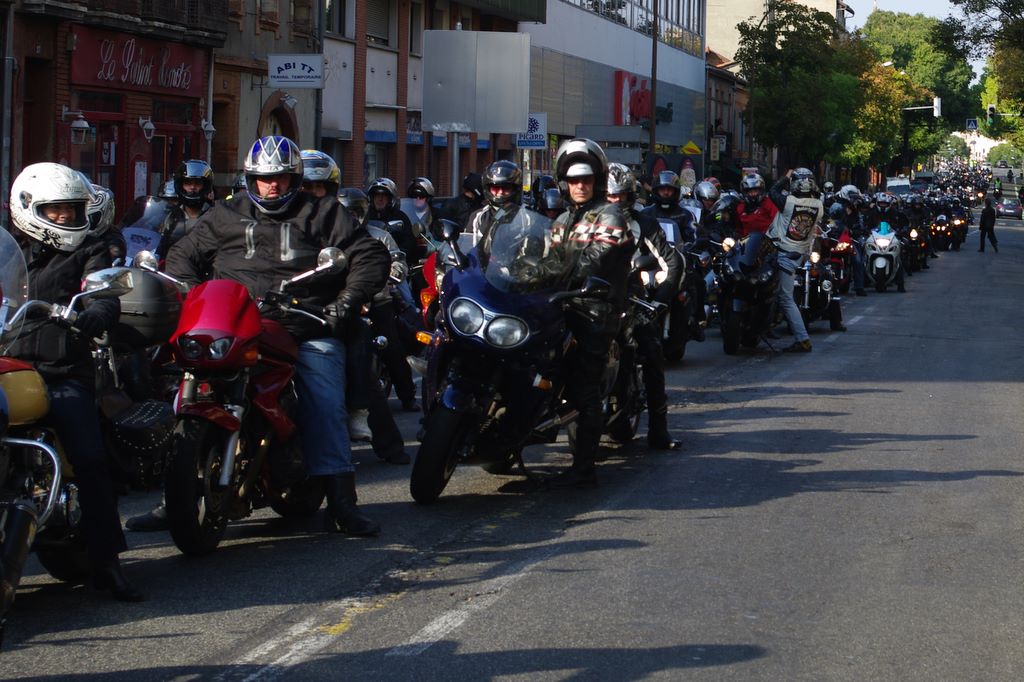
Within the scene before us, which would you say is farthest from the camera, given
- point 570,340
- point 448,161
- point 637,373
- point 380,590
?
point 448,161

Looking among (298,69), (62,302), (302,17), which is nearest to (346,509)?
(62,302)

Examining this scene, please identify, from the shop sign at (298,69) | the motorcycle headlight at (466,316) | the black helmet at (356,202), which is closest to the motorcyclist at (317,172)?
the black helmet at (356,202)

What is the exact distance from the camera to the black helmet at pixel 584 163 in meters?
9.27

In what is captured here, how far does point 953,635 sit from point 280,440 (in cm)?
284

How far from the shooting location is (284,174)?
7.33 m

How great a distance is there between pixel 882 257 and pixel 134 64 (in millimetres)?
13541

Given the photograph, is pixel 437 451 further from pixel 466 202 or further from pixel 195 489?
pixel 466 202

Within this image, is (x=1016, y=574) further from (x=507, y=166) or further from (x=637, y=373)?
(x=507, y=166)

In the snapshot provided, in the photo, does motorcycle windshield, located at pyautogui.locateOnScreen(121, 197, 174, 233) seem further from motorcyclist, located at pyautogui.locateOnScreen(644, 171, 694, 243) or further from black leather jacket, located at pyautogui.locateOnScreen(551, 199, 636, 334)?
motorcyclist, located at pyautogui.locateOnScreen(644, 171, 694, 243)

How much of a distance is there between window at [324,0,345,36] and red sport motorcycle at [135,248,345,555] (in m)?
28.5

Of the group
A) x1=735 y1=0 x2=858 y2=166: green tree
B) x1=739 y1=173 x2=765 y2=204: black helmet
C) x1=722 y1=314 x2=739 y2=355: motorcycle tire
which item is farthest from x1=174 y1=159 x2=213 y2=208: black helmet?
x1=735 y1=0 x2=858 y2=166: green tree

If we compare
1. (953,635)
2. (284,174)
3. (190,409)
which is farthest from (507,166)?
(953,635)

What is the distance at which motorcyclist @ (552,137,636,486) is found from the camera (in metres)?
8.75

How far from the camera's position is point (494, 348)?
7910 mm
